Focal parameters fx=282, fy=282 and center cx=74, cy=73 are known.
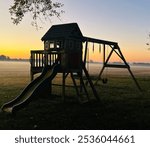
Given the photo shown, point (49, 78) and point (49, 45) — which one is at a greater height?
point (49, 45)

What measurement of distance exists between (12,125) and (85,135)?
296cm

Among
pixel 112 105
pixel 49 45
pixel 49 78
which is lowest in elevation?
pixel 112 105

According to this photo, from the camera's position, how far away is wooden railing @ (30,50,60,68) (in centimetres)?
1592

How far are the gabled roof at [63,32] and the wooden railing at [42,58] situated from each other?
1.20m

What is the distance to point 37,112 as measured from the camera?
494 inches

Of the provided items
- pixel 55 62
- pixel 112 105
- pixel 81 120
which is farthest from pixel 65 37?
pixel 81 120

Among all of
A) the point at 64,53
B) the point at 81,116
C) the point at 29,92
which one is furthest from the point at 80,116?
the point at 64,53

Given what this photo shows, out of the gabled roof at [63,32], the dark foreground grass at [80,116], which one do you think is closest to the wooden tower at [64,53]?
the gabled roof at [63,32]

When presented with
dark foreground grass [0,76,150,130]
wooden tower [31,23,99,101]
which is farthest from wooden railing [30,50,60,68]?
dark foreground grass [0,76,150,130]

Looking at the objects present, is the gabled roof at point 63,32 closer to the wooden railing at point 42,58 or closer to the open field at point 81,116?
the wooden railing at point 42,58

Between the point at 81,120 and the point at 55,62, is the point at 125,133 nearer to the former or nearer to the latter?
the point at 81,120

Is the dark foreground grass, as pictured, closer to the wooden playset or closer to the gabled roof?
the wooden playset

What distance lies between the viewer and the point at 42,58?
16.4 meters

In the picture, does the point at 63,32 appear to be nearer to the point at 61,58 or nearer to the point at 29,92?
the point at 61,58
